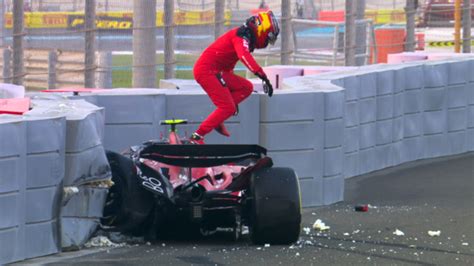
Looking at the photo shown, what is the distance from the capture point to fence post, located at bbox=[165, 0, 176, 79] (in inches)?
614

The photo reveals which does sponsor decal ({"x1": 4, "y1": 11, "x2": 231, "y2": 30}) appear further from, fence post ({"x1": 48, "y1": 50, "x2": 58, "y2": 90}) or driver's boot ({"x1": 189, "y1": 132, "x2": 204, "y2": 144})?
driver's boot ({"x1": 189, "y1": 132, "x2": 204, "y2": 144})

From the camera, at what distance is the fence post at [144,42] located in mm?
15039

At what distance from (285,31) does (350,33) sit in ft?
6.41

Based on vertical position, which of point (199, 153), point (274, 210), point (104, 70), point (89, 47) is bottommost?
point (274, 210)

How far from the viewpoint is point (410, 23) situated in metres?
22.1

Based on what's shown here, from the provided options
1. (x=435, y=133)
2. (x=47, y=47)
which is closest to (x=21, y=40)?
(x=47, y=47)

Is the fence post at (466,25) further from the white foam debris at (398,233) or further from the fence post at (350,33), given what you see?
the white foam debris at (398,233)

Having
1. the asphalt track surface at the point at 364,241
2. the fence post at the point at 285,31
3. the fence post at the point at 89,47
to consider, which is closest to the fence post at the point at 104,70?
the fence post at the point at 89,47

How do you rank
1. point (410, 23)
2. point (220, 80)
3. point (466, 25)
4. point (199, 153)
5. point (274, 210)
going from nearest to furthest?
point (274, 210) < point (199, 153) < point (220, 80) < point (410, 23) < point (466, 25)

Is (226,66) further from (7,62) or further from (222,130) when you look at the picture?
(7,62)

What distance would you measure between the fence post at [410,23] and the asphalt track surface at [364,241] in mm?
8078

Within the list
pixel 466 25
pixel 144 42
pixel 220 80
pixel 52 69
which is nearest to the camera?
pixel 220 80

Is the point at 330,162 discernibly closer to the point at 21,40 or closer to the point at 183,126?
the point at 183,126

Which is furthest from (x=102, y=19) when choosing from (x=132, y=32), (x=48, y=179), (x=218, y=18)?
(x=48, y=179)
